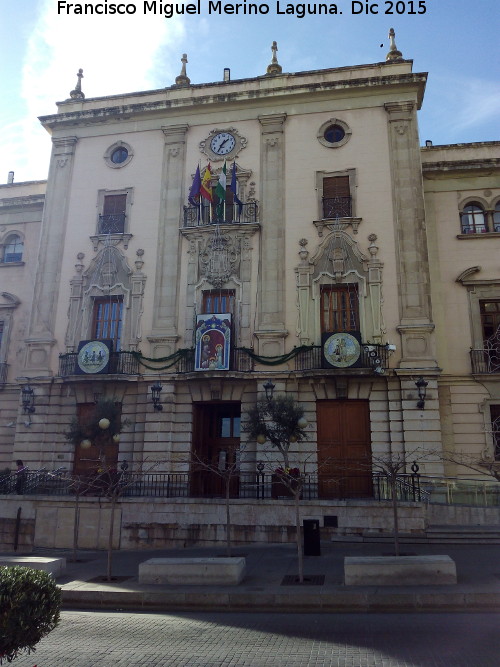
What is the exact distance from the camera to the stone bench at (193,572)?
11930mm

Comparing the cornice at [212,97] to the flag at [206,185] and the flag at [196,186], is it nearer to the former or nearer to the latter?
the flag at [206,185]

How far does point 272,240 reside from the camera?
75.7 feet

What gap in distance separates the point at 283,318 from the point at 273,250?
10.0 feet

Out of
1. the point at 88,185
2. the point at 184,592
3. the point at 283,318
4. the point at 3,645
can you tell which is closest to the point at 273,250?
the point at 283,318

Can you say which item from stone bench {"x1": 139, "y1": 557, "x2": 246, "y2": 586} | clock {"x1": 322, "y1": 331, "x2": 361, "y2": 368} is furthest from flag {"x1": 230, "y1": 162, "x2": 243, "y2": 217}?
stone bench {"x1": 139, "y1": 557, "x2": 246, "y2": 586}

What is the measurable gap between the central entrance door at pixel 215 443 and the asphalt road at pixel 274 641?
1098 centimetres

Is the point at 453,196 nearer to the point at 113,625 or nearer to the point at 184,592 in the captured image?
the point at 184,592

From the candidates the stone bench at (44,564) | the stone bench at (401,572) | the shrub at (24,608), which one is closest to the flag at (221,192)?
the stone bench at (44,564)

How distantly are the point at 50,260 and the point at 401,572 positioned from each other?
20.3m

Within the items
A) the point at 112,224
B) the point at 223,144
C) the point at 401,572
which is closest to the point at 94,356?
the point at 112,224

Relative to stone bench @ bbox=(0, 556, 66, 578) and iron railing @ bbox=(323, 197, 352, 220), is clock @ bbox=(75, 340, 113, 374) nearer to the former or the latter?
stone bench @ bbox=(0, 556, 66, 578)

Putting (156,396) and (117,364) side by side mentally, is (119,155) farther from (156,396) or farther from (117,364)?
(156,396)

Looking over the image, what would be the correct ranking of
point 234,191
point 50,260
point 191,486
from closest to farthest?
1. point 191,486
2. point 234,191
3. point 50,260

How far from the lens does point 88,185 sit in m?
26.0
